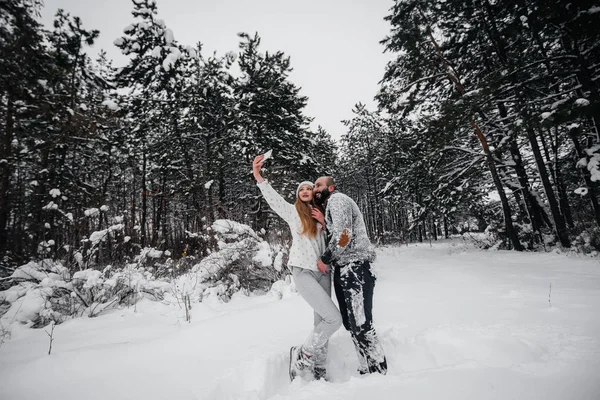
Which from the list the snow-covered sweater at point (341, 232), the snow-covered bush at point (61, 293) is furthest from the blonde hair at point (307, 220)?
the snow-covered bush at point (61, 293)

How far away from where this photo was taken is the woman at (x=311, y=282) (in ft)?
7.20

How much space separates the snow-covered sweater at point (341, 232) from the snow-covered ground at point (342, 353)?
0.92 m

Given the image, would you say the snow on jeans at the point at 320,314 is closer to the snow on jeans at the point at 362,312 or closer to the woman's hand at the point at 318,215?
the snow on jeans at the point at 362,312

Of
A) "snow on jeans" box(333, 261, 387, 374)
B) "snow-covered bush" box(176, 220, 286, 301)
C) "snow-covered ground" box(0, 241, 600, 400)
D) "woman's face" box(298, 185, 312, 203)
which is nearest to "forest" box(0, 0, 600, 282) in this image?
"snow-covered bush" box(176, 220, 286, 301)

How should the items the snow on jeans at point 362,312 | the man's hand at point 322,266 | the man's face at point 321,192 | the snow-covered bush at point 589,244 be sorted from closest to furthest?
the snow on jeans at point 362,312, the man's hand at point 322,266, the man's face at point 321,192, the snow-covered bush at point 589,244

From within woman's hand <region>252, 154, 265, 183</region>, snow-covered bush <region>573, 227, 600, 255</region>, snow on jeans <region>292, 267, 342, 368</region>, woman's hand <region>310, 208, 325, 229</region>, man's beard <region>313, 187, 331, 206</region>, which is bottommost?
snow-covered bush <region>573, 227, 600, 255</region>

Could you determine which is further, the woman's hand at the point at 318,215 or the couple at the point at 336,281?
the woman's hand at the point at 318,215

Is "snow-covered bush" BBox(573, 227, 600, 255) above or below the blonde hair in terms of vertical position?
below

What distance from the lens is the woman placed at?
7.20 feet

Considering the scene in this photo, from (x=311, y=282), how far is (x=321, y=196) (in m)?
0.88

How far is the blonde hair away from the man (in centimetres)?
15

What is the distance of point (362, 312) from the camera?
2.17 m

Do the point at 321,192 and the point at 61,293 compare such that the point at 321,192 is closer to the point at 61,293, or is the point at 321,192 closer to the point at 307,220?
the point at 307,220

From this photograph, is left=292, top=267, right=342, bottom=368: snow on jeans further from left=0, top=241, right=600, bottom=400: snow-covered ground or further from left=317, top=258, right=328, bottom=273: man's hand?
left=0, top=241, right=600, bottom=400: snow-covered ground
